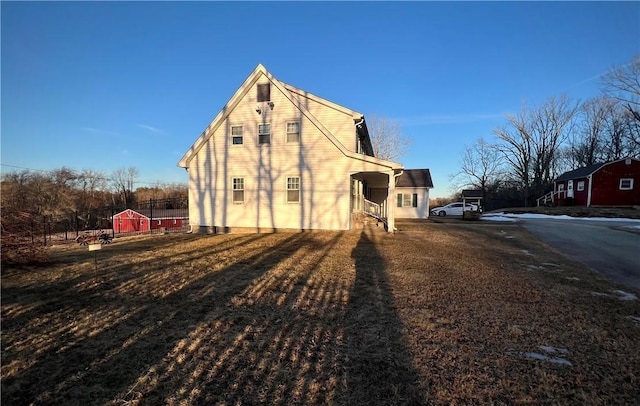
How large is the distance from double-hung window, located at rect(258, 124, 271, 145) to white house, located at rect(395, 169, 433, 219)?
48.7ft

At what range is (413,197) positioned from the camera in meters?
26.0

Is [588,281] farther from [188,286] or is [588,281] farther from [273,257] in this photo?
[188,286]

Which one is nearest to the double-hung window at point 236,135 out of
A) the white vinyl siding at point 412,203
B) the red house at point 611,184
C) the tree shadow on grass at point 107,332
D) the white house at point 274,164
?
the white house at point 274,164

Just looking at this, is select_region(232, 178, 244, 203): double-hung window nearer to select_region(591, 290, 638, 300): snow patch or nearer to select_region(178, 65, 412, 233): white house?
select_region(178, 65, 412, 233): white house

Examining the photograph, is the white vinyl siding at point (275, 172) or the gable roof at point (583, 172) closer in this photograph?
the white vinyl siding at point (275, 172)

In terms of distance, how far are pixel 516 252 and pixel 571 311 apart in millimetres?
5333

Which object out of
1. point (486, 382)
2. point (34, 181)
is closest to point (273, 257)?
point (486, 382)

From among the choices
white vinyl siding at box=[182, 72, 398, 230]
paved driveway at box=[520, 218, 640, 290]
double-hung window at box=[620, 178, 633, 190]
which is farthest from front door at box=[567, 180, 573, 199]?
white vinyl siding at box=[182, 72, 398, 230]

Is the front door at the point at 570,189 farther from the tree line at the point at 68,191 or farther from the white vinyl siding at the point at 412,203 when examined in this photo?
the tree line at the point at 68,191

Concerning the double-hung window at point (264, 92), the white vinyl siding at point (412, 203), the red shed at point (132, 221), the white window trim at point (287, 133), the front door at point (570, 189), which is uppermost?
the double-hung window at point (264, 92)

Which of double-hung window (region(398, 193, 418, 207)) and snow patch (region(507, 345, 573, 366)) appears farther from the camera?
double-hung window (region(398, 193, 418, 207))

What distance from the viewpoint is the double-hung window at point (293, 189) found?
13.9 meters

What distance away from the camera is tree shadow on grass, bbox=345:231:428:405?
2467 millimetres

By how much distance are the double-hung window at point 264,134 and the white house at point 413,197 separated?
1484 centimetres
